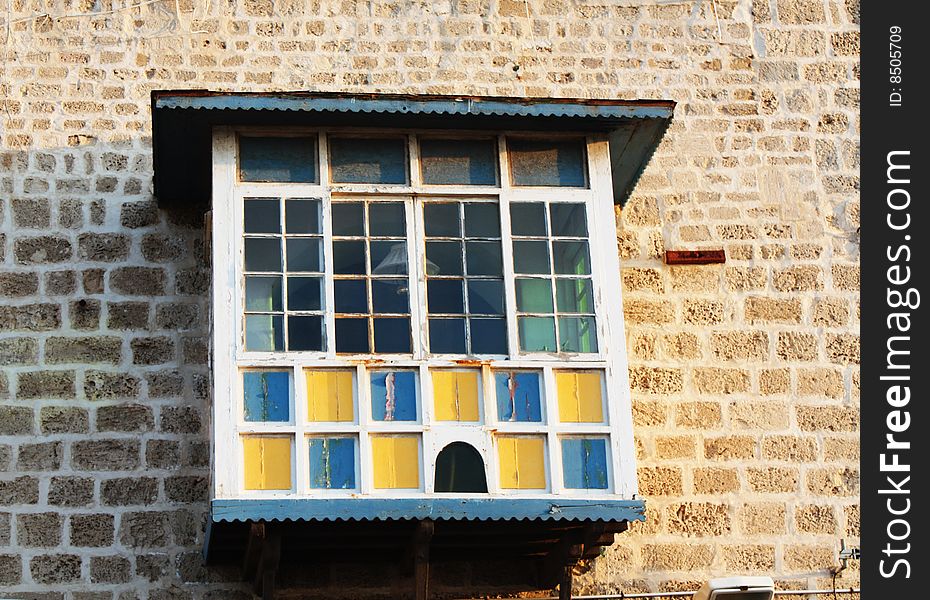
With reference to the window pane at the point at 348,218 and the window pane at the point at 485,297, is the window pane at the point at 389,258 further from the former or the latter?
the window pane at the point at 485,297

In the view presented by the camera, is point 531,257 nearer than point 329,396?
No

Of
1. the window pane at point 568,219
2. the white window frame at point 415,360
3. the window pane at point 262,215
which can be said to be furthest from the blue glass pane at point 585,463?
the window pane at point 262,215

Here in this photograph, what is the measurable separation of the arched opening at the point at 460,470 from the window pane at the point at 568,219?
55.2 inches

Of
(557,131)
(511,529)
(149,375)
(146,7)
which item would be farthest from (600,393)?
(146,7)

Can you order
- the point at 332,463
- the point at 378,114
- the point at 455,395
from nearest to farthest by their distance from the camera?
the point at 332,463, the point at 455,395, the point at 378,114

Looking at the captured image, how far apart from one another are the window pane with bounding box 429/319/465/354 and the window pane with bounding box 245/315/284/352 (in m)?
0.80

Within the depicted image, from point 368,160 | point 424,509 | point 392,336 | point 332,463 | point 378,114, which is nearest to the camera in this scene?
point 424,509

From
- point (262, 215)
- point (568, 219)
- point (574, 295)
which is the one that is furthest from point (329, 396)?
point (568, 219)

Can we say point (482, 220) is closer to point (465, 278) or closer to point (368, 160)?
point (465, 278)

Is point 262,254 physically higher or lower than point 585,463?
higher

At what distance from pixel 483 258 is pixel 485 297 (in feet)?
0.78

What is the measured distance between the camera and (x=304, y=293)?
10.1 metres

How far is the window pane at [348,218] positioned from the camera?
10.3 meters

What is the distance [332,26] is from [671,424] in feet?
10.9
